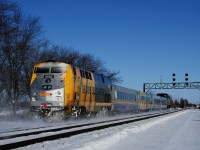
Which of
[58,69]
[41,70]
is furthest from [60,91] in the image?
[41,70]

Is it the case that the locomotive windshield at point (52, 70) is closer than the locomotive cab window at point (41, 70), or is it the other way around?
the locomotive windshield at point (52, 70)

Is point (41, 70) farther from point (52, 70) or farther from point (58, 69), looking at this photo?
A: point (58, 69)

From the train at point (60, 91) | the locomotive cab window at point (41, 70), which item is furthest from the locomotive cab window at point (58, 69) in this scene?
the locomotive cab window at point (41, 70)

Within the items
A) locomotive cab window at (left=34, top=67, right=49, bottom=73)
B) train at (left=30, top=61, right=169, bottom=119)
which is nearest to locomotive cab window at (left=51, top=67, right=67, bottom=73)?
train at (left=30, top=61, right=169, bottom=119)

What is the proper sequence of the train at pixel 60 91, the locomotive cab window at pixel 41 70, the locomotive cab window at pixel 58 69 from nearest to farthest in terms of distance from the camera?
the train at pixel 60 91, the locomotive cab window at pixel 58 69, the locomotive cab window at pixel 41 70

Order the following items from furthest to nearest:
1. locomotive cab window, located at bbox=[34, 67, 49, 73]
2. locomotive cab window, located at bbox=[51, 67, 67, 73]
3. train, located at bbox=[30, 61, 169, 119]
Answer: locomotive cab window, located at bbox=[34, 67, 49, 73], locomotive cab window, located at bbox=[51, 67, 67, 73], train, located at bbox=[30, 61, 169, 119]

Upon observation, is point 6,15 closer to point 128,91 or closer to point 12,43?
point 12,43

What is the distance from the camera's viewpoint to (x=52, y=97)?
2220cm

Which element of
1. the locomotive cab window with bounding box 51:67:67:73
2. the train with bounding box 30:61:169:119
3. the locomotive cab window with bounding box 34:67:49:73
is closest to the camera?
the train with bounding box 30:61:169:119

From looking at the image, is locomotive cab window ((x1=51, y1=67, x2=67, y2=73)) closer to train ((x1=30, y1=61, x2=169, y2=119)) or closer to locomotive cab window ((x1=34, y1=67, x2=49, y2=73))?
train ((x1=30, y1=61, x2=169, y2=119))

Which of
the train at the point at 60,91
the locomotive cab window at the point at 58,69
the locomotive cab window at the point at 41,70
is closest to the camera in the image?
the train at the point at 60,91

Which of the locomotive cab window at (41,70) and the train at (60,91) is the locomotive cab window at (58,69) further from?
the locomotive cab window at (41,70)

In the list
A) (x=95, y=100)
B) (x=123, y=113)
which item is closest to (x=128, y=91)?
(x=123, y=113)

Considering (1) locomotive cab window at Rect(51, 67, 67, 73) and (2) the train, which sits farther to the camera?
(1) locomotive cab window at Rect(51, 67, 67, 73)
